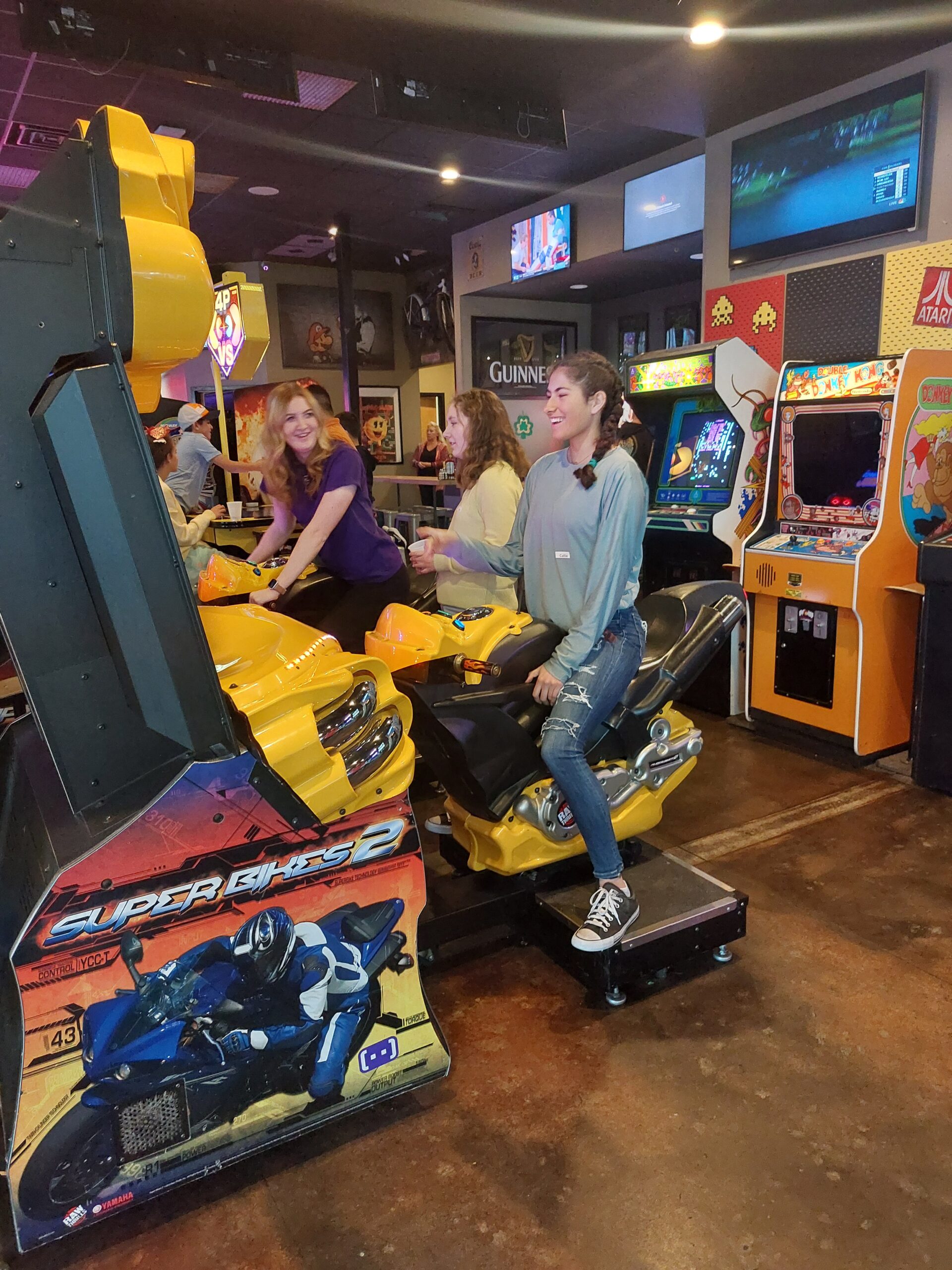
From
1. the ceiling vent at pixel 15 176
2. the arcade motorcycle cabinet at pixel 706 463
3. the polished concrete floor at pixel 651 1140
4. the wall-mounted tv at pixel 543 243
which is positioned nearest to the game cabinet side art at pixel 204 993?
the polished concrete floor at pixel 651 1140

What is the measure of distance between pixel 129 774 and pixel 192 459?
5420mm

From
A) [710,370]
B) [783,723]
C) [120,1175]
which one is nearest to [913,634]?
[783,723]

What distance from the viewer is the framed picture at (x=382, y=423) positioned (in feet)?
40.8

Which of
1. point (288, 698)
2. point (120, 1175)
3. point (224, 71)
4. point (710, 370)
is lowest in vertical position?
point (120, 1175)

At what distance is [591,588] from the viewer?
2.40 metres

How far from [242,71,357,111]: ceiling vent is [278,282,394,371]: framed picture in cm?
595

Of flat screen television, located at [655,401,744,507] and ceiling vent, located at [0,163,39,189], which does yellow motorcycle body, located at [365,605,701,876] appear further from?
ceiling vent, located at [0,163,39,189]

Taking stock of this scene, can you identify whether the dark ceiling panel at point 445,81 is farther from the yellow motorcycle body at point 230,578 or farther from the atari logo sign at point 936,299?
the yellow motorcycle body at point 230,578

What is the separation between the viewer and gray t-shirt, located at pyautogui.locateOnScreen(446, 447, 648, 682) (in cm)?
238

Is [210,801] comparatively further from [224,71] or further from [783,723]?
[224,71]

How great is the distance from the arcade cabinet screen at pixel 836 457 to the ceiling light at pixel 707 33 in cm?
179

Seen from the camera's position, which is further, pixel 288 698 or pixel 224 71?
pixel 224 71

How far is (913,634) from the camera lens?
4.11m

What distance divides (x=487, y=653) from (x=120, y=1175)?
1.45 meters
